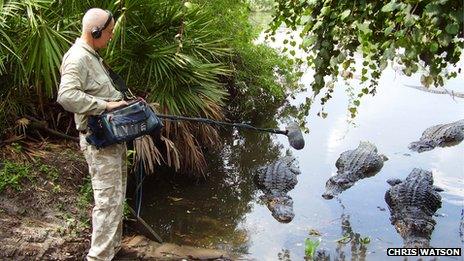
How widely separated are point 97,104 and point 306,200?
3994 mm

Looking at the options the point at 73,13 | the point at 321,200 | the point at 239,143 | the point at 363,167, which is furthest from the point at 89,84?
Result: the point at 239,143

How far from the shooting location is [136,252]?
3.94 m

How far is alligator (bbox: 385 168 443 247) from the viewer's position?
5.15 meters

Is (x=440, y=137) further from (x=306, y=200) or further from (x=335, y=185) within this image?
(x=306, y=200)

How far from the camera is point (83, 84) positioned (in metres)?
2.97

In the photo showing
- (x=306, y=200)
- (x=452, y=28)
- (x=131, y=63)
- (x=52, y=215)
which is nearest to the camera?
(x=452, y=28)

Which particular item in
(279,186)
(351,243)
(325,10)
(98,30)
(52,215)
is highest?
(98,30)

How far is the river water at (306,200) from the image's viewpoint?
16.6ft

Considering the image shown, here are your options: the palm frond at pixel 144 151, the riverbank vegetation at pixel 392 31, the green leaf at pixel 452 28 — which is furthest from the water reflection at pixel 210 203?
the green leaf at pixel 452 28

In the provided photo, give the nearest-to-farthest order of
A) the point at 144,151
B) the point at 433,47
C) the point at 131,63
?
the point at 433,47
the point at 144,151
the point at 131,63

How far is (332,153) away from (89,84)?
19.3 ft

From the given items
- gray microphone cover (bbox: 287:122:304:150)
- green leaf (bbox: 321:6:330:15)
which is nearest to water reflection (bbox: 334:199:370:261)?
gray microphone cover (bbox: 287:122:304:150)

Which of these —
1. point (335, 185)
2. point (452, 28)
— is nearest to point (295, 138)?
point (452, 28)

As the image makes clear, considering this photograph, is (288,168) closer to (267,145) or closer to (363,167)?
(363,167)
